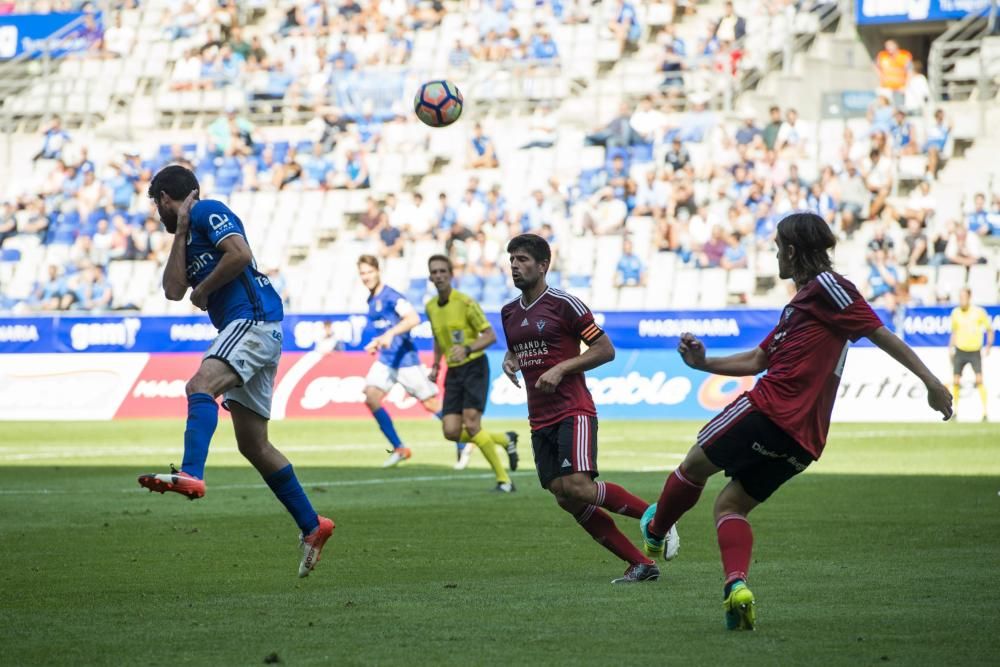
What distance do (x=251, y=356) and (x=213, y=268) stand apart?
0.61 meters

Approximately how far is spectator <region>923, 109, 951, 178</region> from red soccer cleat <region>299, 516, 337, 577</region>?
77.3ft

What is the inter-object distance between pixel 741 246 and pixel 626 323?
3756 mm

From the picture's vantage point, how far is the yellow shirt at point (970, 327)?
995 inches

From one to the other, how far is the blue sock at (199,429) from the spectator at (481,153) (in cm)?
2656

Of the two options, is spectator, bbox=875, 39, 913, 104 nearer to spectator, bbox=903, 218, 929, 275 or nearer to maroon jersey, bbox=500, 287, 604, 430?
spectator, bbox=903, 218, 929, 275

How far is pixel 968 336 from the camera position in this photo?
25.3 m

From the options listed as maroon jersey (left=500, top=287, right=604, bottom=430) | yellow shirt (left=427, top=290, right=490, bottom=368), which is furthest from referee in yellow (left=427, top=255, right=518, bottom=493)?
maroon jersey (left=500, top=287, right=604, bottom=430)

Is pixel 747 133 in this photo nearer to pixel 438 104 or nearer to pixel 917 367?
pixel 438 104

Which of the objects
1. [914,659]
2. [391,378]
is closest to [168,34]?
[391,378]

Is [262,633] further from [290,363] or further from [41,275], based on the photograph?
[41,275]

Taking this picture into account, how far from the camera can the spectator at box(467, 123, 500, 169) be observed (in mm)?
35281

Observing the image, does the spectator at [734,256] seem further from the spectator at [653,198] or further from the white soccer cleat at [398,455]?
the white soccer cleat at [398,455]

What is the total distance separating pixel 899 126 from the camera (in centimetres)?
3105

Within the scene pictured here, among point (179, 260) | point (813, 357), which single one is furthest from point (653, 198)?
point (813, 357)
